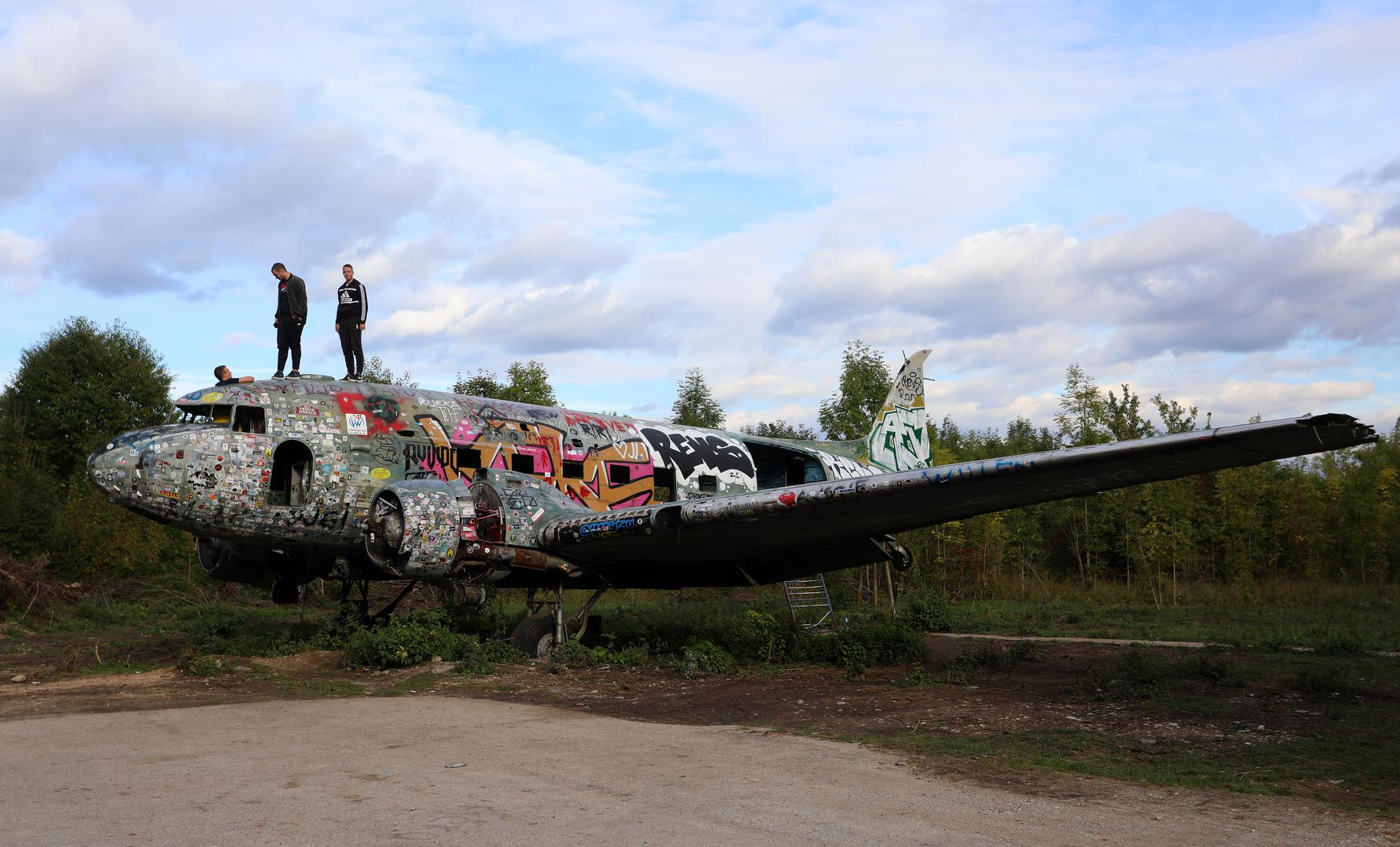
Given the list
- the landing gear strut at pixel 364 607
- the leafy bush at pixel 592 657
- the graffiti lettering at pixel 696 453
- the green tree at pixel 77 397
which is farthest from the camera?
the green tree at pixel 77 397

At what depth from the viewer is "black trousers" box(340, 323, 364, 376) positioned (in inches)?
612

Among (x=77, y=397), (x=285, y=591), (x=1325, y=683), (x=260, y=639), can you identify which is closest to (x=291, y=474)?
(x=285, y=591)

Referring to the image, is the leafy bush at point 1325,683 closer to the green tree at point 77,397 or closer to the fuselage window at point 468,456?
the fuselage window at point 468,456

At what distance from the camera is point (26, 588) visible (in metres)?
22.0

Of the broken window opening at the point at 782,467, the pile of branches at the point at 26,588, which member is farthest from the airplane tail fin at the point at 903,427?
the pile of branches at the point at 26,588

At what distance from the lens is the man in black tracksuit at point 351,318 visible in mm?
15539

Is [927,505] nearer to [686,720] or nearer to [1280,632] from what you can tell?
[686,720]

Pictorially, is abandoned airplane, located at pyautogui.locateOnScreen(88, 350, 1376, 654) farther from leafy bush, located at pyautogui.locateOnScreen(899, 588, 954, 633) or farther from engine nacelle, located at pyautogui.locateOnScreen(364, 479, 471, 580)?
leafy bush, located at pyautogui.locateOnScreen(899, 588, 954, 633)

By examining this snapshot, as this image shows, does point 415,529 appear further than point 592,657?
No

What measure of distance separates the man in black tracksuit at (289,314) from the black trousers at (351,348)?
0.68 metres

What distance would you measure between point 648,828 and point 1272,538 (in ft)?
112

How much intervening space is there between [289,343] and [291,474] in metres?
2.62

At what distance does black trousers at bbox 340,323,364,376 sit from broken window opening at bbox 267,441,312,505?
2290 millimetres

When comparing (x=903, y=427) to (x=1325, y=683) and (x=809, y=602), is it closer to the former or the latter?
(x=809, y=602)
